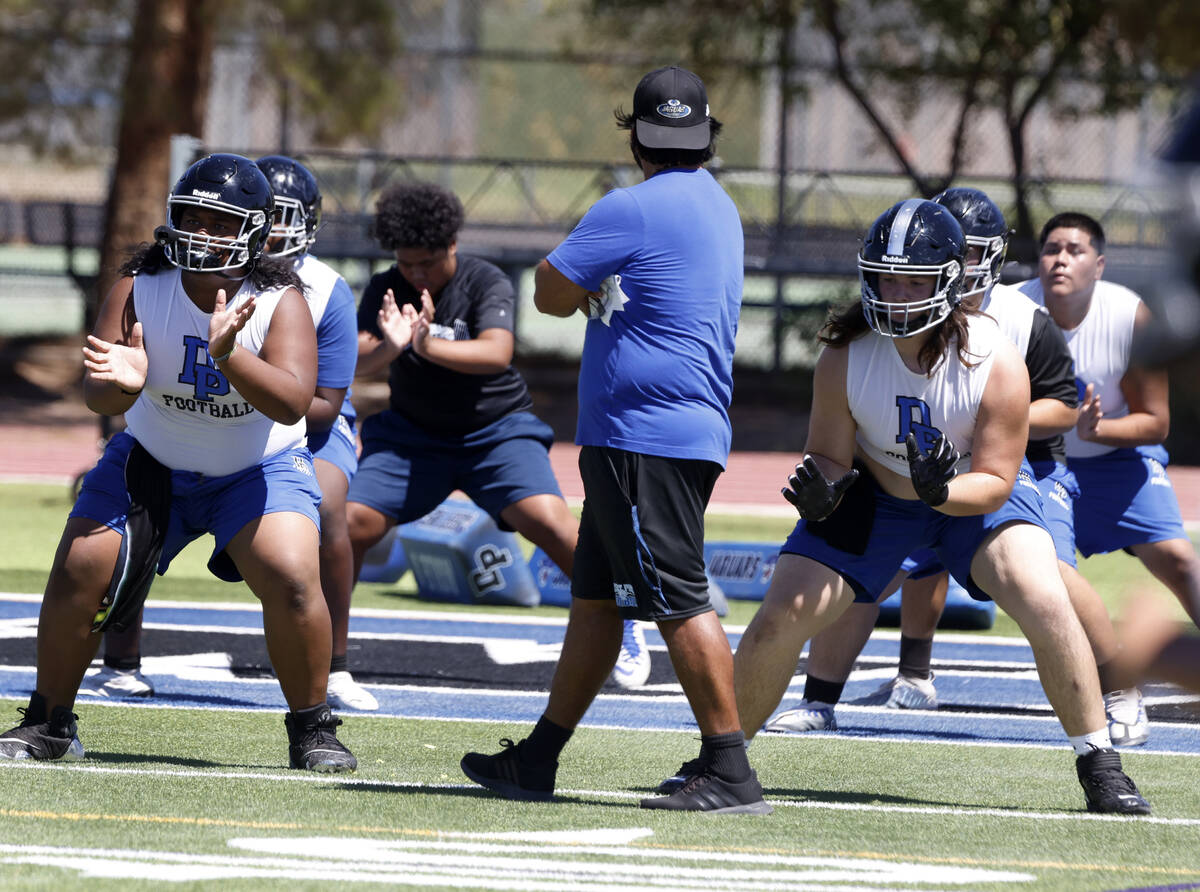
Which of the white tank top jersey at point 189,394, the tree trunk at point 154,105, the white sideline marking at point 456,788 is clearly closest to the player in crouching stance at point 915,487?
the white sideline marking at point 456,788

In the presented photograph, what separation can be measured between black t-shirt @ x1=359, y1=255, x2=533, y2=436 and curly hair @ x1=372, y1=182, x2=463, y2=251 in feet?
0.75

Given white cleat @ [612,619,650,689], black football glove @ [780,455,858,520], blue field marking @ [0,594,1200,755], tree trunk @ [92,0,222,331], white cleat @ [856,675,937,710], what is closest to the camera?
black football glove @ [780,455,858,520]

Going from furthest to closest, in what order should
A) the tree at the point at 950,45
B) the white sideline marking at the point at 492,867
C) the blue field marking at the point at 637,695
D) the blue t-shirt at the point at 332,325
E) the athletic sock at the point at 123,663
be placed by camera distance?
the tree at the point at 950,45, the athletic sock at the point at 123,663, the blue field marking at the point at 637,695, the blue t-shirt at the point at 332,325, the white sideline marking at the point at 492,867

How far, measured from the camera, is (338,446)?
7484mm

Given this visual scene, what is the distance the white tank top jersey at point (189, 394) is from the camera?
5867mm

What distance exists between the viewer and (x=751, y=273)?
20.7m

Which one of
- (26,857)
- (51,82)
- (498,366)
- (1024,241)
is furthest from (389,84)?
(26,857)

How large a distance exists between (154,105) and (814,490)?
49.0ft

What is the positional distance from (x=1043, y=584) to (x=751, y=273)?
15.3m

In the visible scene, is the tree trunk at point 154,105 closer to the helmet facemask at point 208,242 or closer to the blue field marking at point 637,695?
the blue field marking at point 637,695

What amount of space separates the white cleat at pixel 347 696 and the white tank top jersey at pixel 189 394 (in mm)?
1643

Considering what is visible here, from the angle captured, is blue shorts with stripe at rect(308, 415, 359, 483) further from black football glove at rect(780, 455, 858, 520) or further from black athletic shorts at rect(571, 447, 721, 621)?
black football glove at rect(780, 455, 858, 520)

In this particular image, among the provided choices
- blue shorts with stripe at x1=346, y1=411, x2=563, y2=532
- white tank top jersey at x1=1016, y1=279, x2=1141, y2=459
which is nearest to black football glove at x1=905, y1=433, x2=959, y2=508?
white tank top jersey at x1=1016, y1=279, x2=1141, y2=459

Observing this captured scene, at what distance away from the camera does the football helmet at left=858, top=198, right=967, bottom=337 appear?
5574 mm
